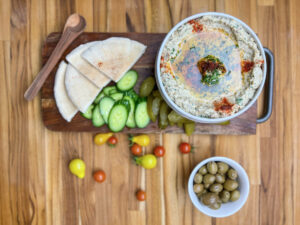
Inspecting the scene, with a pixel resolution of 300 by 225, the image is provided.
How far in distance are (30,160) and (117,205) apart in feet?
1.82

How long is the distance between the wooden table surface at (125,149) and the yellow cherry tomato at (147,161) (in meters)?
0.06

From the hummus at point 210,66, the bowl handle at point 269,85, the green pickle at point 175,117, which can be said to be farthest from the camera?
the bowl handle at point 269,85

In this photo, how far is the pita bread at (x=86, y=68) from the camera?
4.72 ft

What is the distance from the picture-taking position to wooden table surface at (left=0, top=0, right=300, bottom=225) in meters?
1.57

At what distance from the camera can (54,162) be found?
160 centimetres

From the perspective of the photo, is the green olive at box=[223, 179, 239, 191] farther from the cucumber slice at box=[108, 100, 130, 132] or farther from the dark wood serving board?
the cucumber slice at box=[108, 100, 130, 132]

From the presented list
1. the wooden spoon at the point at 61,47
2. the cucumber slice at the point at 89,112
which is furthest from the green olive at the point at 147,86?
the wooden spoon at the point at 61,47

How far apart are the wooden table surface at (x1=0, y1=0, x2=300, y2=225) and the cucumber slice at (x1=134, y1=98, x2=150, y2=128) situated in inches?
6.5

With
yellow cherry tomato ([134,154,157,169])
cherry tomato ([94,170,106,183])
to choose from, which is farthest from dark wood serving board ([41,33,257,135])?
cherry tomato ([94,170,106,183])

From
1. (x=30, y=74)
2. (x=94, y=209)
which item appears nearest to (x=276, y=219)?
(x=94, y=209)

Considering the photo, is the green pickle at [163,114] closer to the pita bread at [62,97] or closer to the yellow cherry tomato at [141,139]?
the yellow cherry tomato at [141,139]

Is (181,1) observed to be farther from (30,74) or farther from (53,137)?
(53,137)

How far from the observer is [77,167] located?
1519 millimetres

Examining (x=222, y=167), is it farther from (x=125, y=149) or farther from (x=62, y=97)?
(x=62, y=97)
